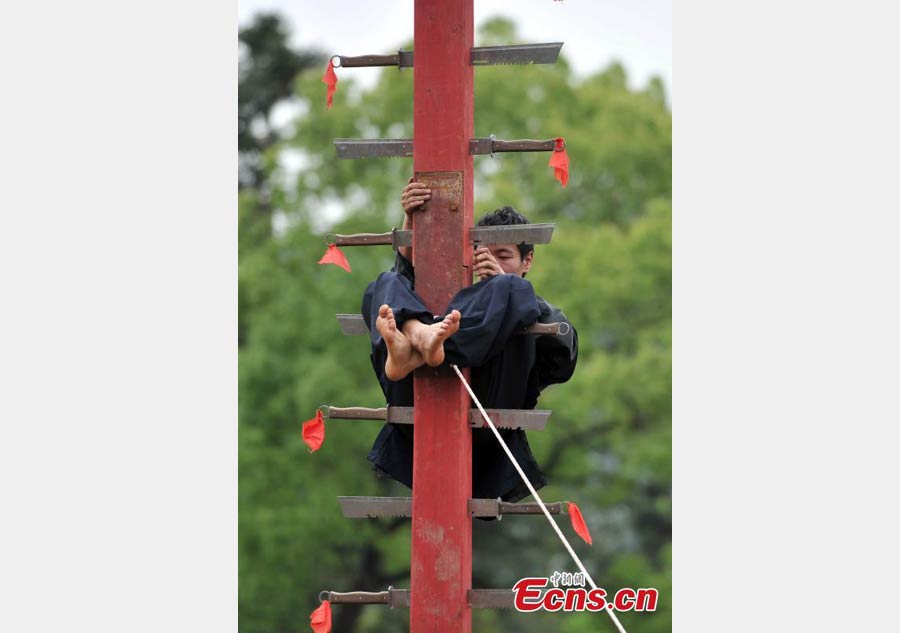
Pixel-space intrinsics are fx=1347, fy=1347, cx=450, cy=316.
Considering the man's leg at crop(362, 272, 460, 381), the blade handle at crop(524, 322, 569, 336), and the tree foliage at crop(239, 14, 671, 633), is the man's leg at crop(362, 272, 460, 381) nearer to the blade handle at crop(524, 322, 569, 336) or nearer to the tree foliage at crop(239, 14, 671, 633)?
the blade handle at crop(524, 322, 569, 336)

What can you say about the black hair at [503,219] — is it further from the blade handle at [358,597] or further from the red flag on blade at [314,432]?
the blade handle at [358,597]

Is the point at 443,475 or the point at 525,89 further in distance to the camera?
the point at 525,89

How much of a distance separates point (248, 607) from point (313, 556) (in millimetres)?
1061

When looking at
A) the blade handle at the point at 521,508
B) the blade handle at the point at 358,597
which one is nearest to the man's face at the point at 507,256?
the blade handle at the point at 521,508

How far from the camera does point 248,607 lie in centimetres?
1662

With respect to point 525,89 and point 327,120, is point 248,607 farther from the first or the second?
point 525,89

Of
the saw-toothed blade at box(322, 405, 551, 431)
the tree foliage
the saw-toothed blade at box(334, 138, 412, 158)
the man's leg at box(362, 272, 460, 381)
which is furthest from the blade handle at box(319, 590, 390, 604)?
the tree foliage

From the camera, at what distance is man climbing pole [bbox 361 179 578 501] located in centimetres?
492

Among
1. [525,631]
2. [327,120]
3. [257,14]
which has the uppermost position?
[257,14]

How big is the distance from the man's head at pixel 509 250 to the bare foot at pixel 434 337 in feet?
1.79

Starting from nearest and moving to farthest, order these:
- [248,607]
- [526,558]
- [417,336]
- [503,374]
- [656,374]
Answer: [417,336], [503,374], [656,374], [248,607], [526,558]

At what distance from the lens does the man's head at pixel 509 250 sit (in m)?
5.36

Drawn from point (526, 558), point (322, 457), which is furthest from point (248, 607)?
point (526, 558)

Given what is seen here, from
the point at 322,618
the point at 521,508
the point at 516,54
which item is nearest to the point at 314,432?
the point at 322,618
